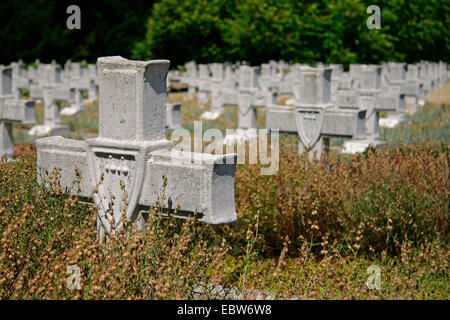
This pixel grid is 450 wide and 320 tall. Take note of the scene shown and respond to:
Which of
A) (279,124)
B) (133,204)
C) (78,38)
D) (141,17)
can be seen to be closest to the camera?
(133,204)

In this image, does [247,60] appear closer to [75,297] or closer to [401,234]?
[401,234]

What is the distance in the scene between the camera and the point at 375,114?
39.2 ft

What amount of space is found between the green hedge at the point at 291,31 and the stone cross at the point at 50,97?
57.4 ft

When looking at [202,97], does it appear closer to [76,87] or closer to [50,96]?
[76,87]

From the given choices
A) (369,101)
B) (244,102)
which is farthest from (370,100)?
(244,102)

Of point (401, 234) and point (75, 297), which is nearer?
point (75, 297)

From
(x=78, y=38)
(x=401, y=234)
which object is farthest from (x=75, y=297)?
(x=78, y=38)

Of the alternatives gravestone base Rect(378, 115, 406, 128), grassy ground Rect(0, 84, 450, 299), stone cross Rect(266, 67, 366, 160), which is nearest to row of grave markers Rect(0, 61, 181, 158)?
stone cross Rect(266, 67, 366, 160)

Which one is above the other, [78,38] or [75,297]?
[78,38]

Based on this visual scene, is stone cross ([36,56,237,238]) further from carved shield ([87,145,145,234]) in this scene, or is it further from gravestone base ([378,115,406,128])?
gravestone base ([378,115,406,128])

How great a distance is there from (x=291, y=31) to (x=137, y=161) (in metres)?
29.3

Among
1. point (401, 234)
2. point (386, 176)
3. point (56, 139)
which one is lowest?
point (401, 234)

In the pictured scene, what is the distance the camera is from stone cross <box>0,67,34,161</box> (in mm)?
10133
